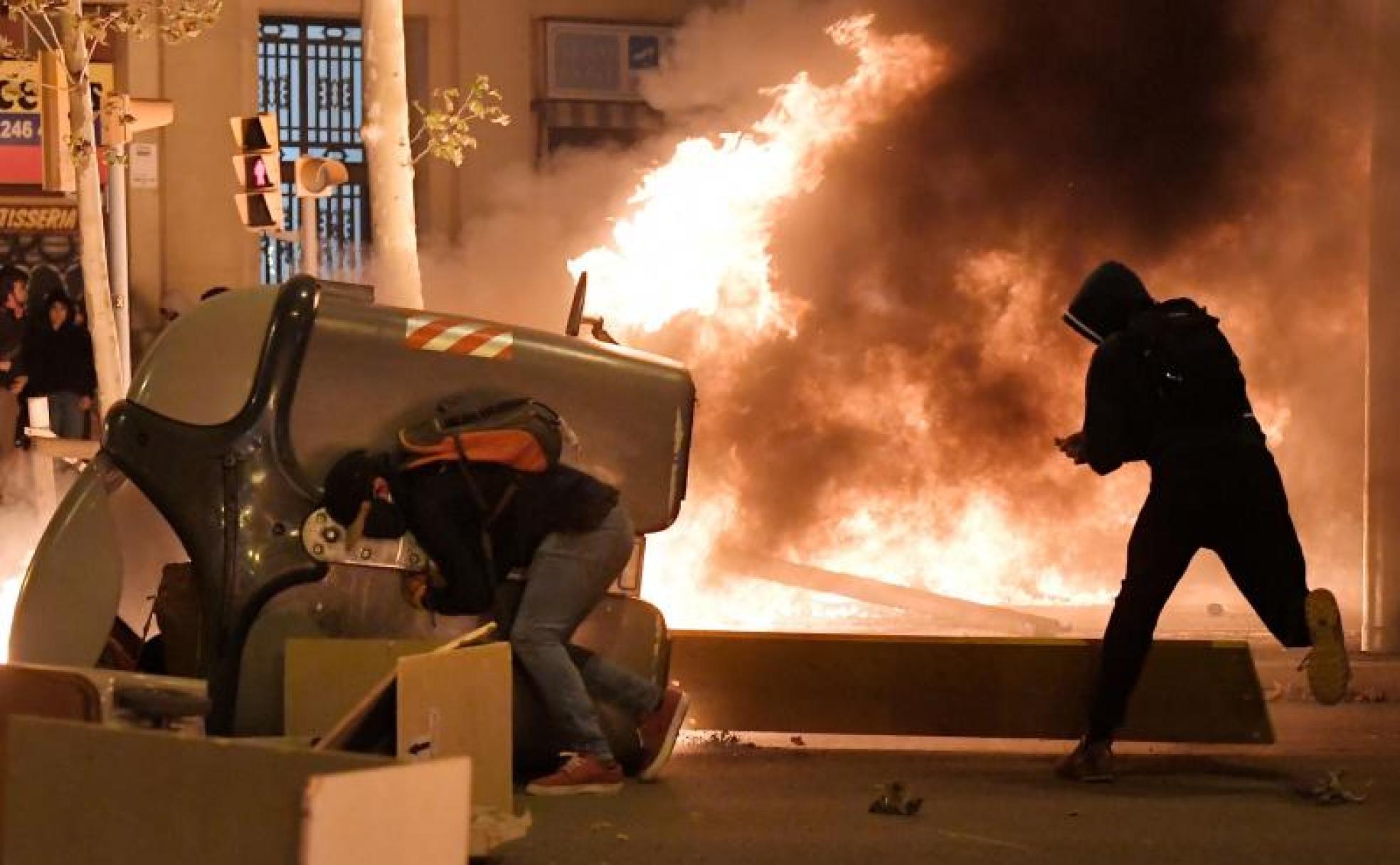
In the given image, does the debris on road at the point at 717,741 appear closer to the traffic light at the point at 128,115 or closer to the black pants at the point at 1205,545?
Result: the black pants at the point at 1205,545

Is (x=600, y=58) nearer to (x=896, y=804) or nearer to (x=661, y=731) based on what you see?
(x=661, y=731)

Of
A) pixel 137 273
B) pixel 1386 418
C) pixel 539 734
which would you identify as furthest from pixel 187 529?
pixel 137 273

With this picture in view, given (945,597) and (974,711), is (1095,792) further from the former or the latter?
(945,597)

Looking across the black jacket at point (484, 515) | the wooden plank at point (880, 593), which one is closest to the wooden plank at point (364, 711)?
the black jacket at point (484, 515)

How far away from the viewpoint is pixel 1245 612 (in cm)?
1533

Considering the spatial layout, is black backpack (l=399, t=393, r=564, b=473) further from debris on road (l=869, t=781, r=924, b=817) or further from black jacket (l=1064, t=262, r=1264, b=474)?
black jacket (l=1064, t=262, r=1264, b=474)

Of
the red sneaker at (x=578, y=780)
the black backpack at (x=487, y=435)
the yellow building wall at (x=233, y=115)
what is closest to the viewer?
the black backpack at (x=487, y=435)

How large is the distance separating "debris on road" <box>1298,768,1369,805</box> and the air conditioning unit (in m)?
15.4

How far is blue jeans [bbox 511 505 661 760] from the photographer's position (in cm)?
745

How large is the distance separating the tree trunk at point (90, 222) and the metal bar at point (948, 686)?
742 cm

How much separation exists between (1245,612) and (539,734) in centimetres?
864

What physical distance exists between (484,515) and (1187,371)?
2.37 m

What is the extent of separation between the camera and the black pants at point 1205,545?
7820mm

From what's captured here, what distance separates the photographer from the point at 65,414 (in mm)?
17500
